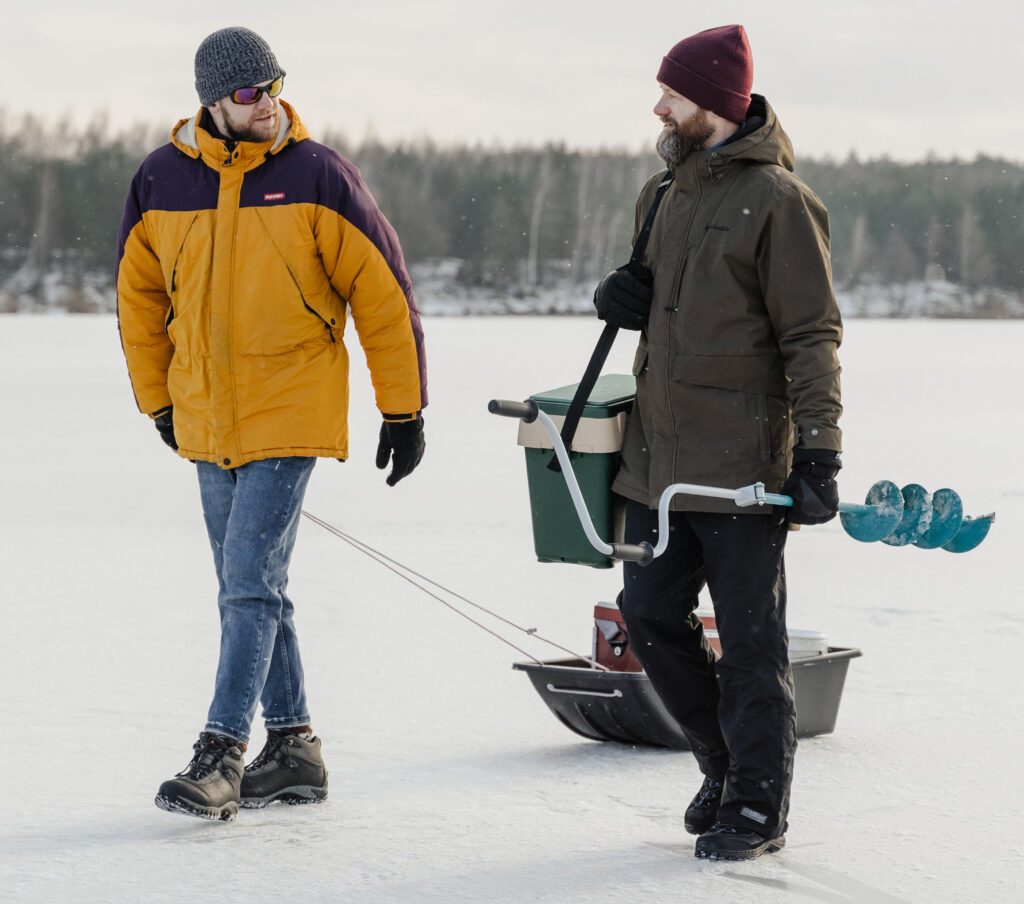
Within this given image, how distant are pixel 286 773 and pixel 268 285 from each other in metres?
1.05

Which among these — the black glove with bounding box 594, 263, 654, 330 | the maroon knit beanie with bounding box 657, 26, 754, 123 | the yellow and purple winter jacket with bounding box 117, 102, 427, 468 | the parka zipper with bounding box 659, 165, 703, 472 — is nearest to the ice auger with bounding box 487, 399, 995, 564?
the parka zipper with bounding box 659, 165, 703, 472

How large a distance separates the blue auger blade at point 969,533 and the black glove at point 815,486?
555mm

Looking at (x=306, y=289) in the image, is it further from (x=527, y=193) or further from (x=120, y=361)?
(x=527, y=193)

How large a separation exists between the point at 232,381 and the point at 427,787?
3.36ft

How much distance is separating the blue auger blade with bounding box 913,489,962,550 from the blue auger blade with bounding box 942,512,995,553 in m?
0.02

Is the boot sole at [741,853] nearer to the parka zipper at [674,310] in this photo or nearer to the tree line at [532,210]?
the parka zipper at [674,310]

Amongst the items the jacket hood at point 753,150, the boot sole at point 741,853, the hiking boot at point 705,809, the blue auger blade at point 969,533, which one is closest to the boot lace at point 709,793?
the hiking boot at point 705,809

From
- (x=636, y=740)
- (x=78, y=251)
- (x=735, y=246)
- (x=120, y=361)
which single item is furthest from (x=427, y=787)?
(x=78, y=251)

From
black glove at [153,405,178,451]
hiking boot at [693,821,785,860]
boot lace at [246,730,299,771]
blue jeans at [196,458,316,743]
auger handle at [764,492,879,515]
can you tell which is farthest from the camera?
black glove at [153,405,178,451]

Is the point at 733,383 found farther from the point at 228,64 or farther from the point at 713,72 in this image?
the point at 228,64

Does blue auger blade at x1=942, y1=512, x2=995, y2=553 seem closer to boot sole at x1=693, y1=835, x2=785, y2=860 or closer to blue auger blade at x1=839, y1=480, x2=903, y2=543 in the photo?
blue auger blade at x1=839, y1=480, x2=903, y2=543

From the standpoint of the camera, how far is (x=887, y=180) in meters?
70.8

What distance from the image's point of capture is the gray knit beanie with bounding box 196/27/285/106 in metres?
2.86

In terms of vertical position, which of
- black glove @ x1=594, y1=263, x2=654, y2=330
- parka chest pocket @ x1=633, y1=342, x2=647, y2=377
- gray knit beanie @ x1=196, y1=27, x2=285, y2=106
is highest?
gray knit beanie @ x1=196, y1=27, x2=285, y2=106
